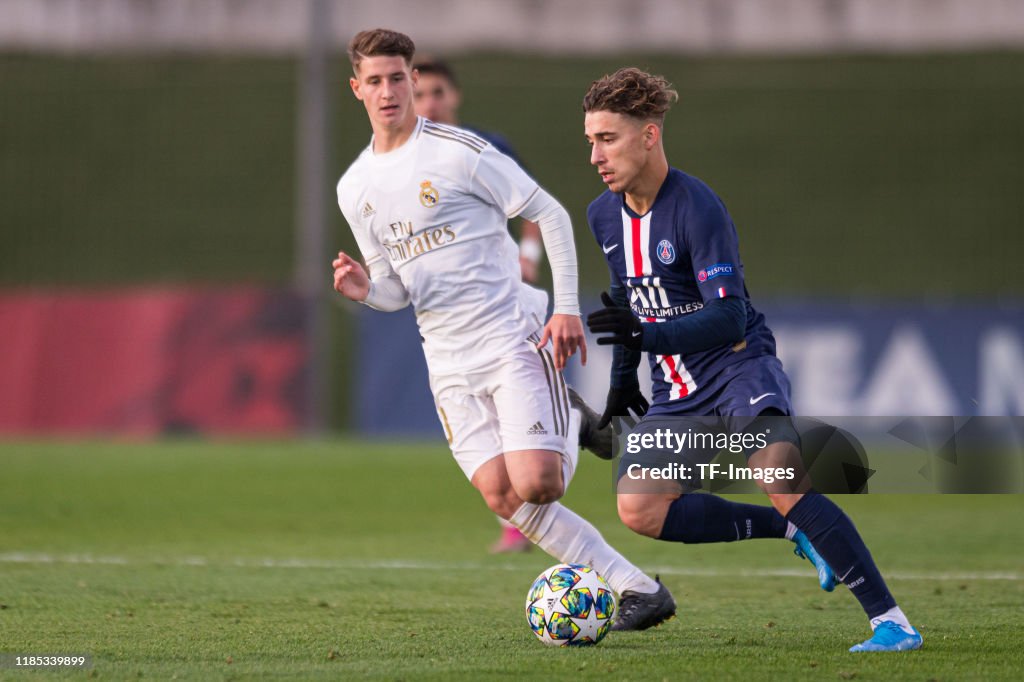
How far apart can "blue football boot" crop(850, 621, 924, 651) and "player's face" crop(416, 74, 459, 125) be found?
3927 millimetres

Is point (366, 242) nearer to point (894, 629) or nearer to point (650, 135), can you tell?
point (650, 135)

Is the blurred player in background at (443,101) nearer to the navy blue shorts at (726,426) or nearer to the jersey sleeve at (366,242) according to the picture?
the jersey sleeve at (366,242)

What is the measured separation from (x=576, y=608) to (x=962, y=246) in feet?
76.1

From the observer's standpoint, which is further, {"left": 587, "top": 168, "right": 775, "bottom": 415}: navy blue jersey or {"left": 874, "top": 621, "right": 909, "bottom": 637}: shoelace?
{"left": 587, "top": 168, "right": 775, "bottom": 415}: navy blue jersey

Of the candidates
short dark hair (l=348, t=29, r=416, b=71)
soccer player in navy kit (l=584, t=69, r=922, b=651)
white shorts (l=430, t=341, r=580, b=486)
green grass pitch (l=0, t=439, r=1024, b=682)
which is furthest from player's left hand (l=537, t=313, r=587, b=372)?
short dark hair (l=348, t=29, r=416, b=71)

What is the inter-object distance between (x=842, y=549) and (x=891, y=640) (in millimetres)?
317

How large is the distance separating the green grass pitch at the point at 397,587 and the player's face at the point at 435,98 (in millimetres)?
2283

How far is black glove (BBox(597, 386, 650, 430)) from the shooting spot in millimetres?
5645

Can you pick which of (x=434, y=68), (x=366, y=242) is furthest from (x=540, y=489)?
(x=434, y=68)

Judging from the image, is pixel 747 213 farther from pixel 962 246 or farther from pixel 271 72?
pixel 271 72

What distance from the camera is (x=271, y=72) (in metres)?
32.2

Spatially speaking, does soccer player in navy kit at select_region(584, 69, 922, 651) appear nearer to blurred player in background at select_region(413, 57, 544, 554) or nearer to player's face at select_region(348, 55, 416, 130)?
player's face at select_region(348, 55, 416, 130)

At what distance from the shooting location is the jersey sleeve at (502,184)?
5641 millimetres

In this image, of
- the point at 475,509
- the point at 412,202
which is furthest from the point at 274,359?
the point at 412,202
